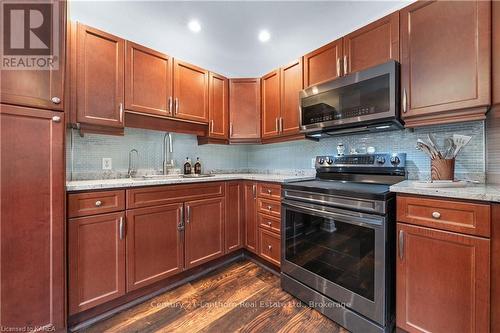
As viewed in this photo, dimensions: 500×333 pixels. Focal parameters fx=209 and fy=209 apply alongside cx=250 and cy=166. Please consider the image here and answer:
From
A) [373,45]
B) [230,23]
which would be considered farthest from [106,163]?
[373,45]

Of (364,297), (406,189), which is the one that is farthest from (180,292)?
(406,189)

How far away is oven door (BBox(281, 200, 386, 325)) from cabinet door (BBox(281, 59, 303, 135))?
91 cm

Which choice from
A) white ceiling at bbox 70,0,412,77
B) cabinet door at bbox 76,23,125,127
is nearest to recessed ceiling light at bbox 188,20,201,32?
white ceiling at bbox 70,0,412,77

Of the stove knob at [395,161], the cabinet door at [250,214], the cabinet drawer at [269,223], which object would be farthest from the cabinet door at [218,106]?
the stove knob at [395,161]

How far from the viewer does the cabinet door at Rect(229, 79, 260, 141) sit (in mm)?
2631

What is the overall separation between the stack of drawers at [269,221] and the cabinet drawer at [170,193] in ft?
1.45

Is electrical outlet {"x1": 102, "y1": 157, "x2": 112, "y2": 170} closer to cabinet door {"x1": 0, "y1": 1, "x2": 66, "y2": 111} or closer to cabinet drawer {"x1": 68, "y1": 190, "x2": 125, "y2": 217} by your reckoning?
cabinet drawer {"x1": 68, "y1": 190, "x2": 125, "y2": 217}

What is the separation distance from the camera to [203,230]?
2.07m

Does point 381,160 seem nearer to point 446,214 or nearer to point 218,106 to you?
point 446,214

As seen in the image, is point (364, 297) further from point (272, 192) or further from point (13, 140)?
point (13, 140)

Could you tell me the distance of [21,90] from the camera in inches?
45.0

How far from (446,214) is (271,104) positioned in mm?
1869

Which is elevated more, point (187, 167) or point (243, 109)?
point (243, 109)

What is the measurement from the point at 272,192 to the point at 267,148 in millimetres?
1003
